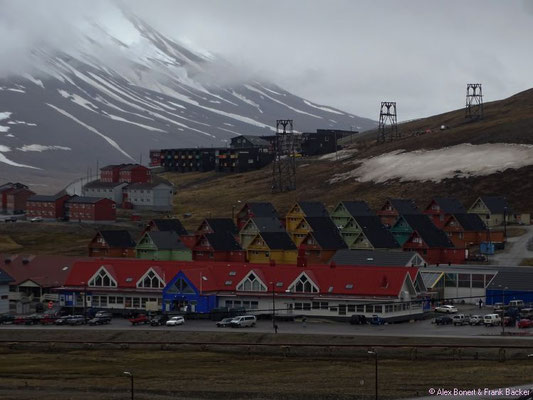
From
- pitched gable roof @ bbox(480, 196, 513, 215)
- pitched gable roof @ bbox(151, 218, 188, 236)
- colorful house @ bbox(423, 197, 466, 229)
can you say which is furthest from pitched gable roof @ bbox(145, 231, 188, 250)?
pitched gable roof @ bbox(480, 196, 513, 215)

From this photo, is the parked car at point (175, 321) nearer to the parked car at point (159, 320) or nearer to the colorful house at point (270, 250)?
the parked car at point (159, 320)

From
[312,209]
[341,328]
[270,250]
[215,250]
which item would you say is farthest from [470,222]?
[341,328]

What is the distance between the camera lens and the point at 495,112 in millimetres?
194750

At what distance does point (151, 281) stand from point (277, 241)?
22.7 metres

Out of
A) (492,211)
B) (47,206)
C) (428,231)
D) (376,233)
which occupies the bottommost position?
(376,233)

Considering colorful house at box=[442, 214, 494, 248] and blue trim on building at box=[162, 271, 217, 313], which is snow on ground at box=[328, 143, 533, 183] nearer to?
colorful house at box=[442, 214, 494, 248]

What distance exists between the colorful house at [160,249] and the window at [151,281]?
777 inches

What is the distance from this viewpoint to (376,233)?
10062cm

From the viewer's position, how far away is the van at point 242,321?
6731 centimetres

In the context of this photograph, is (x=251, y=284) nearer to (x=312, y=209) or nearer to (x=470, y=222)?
(x=470, y=222)

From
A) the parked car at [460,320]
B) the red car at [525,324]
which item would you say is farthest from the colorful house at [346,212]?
the red car at [525,324]

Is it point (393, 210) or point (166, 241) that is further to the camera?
point (393, 210)

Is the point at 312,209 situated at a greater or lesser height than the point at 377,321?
greater

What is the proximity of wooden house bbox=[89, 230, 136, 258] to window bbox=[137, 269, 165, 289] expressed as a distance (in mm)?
23862
